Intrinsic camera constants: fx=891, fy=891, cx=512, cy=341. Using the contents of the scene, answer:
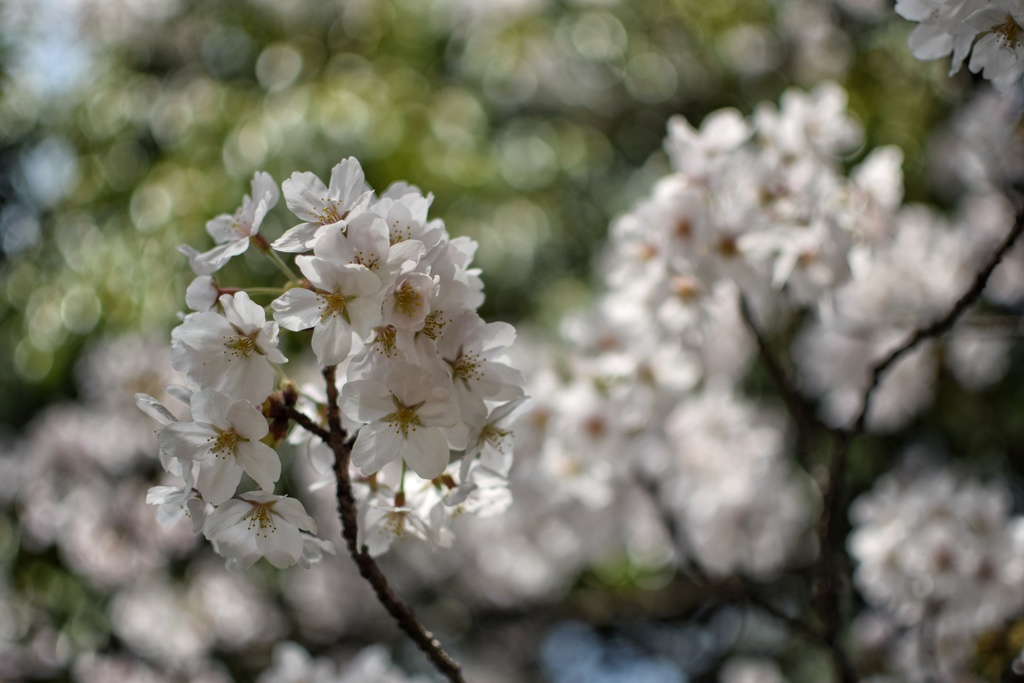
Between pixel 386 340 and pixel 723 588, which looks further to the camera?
pixel 723 588

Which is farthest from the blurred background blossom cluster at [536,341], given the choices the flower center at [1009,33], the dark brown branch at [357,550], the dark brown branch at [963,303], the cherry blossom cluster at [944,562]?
the flower center at [1009,33]

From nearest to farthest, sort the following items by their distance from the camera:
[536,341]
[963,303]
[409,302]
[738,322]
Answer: [409,302] → [963,303] → [738,322] → [536,341]

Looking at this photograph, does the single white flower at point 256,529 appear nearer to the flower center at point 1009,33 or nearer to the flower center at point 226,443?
the flower center at point 226,443

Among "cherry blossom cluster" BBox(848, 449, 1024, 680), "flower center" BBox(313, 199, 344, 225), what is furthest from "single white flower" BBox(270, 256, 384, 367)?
"cherry blossom cluster" BBox(848, 449, 1024, 680)

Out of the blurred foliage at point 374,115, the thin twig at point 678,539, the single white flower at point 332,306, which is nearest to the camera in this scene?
the single white flower at point 332,306

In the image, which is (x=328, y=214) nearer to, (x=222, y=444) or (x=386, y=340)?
(x=386, y=340)

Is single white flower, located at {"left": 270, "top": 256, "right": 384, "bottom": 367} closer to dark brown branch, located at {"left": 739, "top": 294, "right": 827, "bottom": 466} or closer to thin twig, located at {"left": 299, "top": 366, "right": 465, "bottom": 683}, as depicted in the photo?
thin twig, located at {"left": 299, "top": 366, "right": 465, "bottom": 683}

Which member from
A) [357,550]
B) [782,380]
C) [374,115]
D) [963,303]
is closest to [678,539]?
[782,380]

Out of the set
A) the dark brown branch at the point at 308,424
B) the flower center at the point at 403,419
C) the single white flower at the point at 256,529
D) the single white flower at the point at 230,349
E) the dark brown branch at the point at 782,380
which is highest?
the single white flower at the point at 230,349
